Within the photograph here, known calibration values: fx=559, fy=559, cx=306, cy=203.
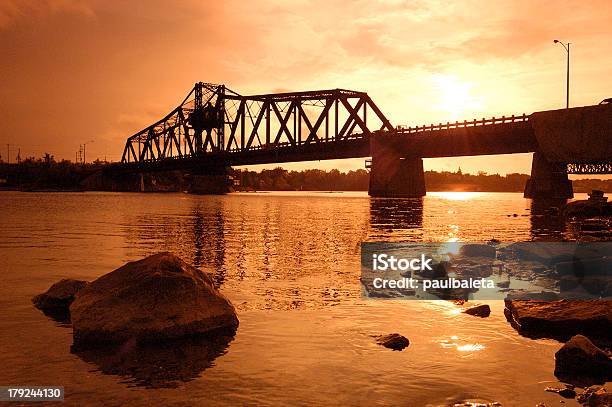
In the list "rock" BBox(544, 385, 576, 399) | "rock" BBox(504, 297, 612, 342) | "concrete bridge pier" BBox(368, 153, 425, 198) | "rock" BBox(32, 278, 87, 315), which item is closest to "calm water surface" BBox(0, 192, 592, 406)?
"rock" BBox(544, 385, 576, 399)

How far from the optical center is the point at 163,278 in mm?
8656

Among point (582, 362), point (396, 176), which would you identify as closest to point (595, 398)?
point (582, 362)

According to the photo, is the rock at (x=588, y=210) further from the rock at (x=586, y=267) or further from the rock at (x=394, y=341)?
the rock at (x=394, y=341)

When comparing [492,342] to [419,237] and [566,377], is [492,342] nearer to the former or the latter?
[566,377]

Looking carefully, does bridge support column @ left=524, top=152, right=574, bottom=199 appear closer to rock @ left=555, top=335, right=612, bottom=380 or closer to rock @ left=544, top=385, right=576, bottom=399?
rock @ left=555, top=335, right=612, bottom=380

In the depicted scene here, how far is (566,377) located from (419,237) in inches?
825

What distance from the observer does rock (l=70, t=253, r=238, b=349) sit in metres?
8.10

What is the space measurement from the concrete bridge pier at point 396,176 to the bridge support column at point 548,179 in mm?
Answer: 26669

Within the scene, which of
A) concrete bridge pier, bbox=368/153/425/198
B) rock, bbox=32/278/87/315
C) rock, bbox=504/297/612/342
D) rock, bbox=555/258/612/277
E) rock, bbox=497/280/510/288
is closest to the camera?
rock, bbox=504/297/612/342

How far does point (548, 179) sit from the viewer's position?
7888cm

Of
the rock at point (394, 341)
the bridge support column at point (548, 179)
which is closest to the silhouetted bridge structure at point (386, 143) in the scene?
the bridge support column at point (548, 179)

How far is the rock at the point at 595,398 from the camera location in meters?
5.73

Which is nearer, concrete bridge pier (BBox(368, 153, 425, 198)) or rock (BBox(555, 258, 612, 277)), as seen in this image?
→ rock (BBox(555, 258, 612, 277))

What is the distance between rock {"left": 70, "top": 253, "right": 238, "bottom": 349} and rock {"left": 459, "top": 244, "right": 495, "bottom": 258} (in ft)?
35.6
